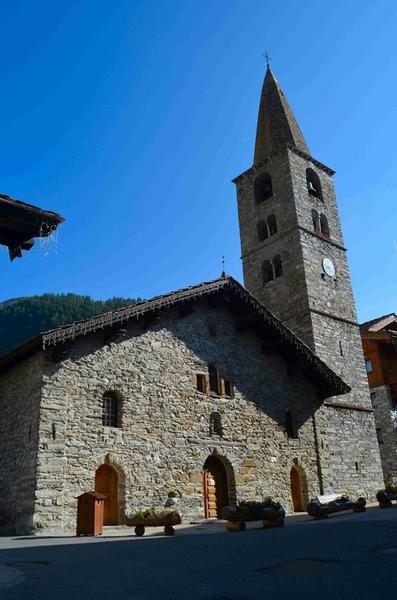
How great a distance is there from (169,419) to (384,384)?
18.5 m

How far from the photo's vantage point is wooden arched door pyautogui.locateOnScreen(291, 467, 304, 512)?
20.5 metres

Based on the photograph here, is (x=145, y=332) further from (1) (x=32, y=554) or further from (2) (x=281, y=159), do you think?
(2) (x=281, y=159)

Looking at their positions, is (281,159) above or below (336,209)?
A: above

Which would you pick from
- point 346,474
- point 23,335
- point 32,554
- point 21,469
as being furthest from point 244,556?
point 23,335

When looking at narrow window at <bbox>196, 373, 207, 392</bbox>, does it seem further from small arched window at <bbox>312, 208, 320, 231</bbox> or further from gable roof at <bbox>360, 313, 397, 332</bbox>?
gable roof at <bbox>360, 313, 397, 332</bbox>

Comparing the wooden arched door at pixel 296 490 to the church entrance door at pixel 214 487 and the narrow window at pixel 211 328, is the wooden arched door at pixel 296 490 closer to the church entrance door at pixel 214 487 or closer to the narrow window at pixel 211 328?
the church entrance door at pixel 214 487

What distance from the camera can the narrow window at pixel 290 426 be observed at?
2103cm

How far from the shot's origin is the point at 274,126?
101 ft

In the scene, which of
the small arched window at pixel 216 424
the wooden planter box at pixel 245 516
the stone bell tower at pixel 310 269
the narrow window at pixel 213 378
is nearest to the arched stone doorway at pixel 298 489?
the stone bell tower at pixel 310 269

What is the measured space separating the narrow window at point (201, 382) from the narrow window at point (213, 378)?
38cm

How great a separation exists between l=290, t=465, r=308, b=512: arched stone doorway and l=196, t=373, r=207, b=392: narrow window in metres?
5.19

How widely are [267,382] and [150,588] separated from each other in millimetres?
15506

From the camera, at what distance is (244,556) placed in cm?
806

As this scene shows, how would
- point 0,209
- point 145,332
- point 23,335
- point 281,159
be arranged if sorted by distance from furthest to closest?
point 23,335, point 281,159, point 145,332, point 0,209
